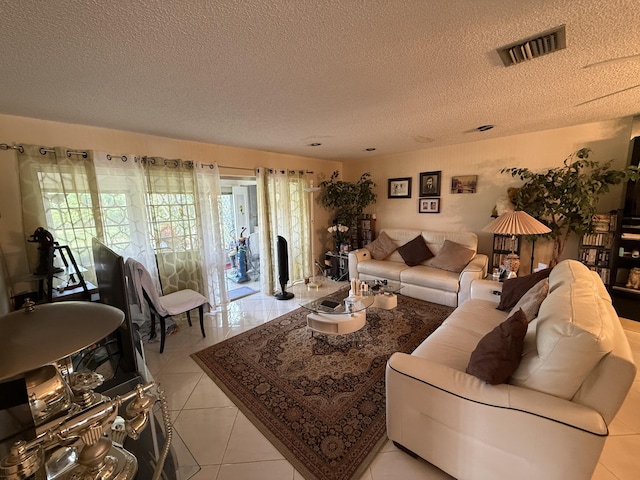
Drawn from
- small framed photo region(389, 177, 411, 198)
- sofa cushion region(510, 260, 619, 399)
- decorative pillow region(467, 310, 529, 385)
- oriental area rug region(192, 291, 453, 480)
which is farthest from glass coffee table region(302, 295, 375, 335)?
small framed photo region(389, 177, 411, 198)

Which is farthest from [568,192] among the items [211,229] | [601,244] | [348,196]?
[211,229]

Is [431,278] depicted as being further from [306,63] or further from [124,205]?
[124,205]

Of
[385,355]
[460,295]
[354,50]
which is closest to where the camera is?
[354,50]

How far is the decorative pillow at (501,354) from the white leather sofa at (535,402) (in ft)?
0.15

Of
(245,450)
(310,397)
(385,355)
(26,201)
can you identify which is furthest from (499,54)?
(26,201)

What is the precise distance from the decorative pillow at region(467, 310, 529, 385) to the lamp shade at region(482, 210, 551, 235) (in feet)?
4.76

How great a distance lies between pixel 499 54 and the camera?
1.48 m

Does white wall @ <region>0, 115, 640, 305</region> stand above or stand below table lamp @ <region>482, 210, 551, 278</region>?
above

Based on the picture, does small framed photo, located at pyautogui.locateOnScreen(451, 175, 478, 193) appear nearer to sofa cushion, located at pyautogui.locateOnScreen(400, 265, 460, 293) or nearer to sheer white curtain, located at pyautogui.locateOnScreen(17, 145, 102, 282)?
sofa cushion, located at pyautogui.locateOnScreen(400, 265, 460, 293)

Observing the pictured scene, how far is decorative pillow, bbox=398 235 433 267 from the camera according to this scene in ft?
13.1

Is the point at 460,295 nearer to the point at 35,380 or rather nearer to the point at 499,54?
the point at 499,54

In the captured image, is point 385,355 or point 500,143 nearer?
point 385,355

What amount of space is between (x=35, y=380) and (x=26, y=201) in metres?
2.48

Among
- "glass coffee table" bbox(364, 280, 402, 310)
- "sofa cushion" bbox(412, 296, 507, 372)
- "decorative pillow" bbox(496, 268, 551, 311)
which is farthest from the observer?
"glass coffee table" bbox(364, 280, 402, 310)
